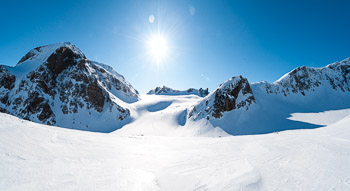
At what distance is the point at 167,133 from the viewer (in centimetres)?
3008

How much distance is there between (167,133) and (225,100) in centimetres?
1718

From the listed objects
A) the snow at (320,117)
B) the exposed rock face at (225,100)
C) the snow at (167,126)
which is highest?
the exposed rock face at (225,100)

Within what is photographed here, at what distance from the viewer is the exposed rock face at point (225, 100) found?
3244 cm

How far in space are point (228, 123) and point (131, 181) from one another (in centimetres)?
3088

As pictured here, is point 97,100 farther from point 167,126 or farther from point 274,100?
point 274,100

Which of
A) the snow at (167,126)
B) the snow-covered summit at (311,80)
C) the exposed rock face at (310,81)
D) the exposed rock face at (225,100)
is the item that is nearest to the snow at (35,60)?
the snow at (167,126)

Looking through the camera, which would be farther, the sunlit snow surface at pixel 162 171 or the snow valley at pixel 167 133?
the snow valley at pixel 167 133

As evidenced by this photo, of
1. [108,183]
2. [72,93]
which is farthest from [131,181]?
[72,93]

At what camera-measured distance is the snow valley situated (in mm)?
2924

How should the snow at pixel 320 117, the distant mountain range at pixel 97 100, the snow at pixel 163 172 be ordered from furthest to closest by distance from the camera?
the snow at pixel 320 117, the distant mountain range at pixel 97 100, the snow at pixel 163 172

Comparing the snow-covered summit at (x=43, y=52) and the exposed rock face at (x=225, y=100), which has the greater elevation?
the snow-covered summit at (x=43, y=52)

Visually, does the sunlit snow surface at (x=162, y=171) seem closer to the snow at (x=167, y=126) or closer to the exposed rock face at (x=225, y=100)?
the snow at (x=167, y=126)

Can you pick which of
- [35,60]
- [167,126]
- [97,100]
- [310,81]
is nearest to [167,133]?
[167,126]

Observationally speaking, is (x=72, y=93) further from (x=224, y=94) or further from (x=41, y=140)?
(x=224, y=94)
